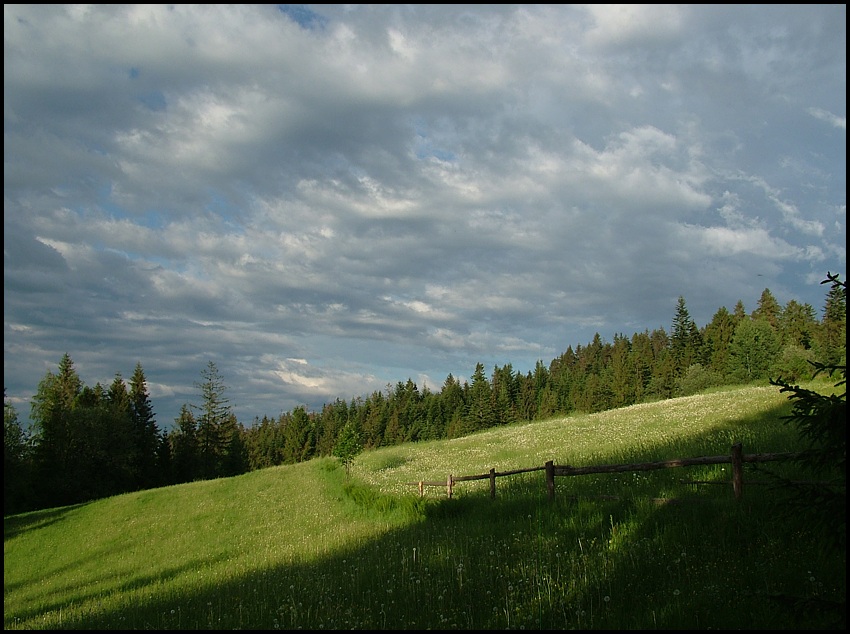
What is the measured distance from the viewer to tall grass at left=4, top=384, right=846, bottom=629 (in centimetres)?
790

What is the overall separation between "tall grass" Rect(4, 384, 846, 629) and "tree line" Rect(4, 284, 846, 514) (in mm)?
4907

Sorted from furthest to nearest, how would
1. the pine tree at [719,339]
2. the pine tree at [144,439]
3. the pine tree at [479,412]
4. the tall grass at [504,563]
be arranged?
the pine tree at [479,412] < the pine tree at [719,339] < the pine tree at [144,439] < the tall grass at [504,563]

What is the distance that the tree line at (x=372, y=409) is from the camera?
203 feet

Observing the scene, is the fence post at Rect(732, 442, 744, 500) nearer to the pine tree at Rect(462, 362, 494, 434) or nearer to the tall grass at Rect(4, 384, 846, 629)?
the tall grass at Rect(4, 384, 846, 629)

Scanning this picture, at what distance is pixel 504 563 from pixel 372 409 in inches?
5542

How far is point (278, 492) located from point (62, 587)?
61.3 ft

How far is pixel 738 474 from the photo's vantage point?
1145 cm

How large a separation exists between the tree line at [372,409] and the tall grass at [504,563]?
4.91 meters

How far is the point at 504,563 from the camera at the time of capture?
10664 millimetres

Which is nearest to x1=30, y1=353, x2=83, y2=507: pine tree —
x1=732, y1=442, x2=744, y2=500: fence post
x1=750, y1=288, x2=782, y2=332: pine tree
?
x1=732, y1=442, x2=744, y2=500: fence post

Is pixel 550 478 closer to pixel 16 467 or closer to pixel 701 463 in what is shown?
pixel 701 463

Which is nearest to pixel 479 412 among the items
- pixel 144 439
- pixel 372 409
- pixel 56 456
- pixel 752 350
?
pixel 372 409

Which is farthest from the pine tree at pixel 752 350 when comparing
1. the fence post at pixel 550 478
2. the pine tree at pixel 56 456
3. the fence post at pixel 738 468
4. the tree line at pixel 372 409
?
the pine tree at pixel 56 456

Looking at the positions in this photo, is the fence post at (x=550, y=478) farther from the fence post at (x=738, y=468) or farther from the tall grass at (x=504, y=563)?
the fence post at (x=738, y=468)
